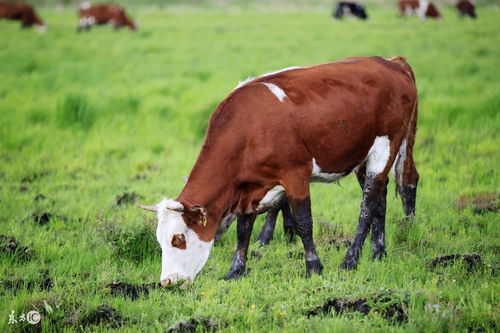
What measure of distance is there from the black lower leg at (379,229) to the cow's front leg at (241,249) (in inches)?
50.5

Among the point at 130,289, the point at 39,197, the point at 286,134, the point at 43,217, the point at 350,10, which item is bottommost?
the point at 39,197

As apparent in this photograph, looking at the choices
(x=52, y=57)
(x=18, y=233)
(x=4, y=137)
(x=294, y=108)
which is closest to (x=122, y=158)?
(x=4, y=137)

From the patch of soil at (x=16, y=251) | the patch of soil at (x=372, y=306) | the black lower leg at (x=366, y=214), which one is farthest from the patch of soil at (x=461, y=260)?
the patch of soil at (x=16, y=251)

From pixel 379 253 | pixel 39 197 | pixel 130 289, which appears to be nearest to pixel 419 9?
pixel 39 197

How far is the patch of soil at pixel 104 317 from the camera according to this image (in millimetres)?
4781

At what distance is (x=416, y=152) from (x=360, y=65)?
4.19 meters

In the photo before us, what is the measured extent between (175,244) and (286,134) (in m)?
1.37

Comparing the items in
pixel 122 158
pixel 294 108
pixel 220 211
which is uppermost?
pixel 294 108

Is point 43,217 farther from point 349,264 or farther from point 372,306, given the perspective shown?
point 372,306

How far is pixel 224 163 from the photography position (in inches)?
220

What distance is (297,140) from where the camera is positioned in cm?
566

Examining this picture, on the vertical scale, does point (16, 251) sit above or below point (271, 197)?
below

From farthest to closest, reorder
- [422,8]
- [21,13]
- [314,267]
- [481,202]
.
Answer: [422,8] < [21,13] < [481,202] < [314,267]

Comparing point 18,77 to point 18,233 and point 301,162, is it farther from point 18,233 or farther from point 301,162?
point 301,162
